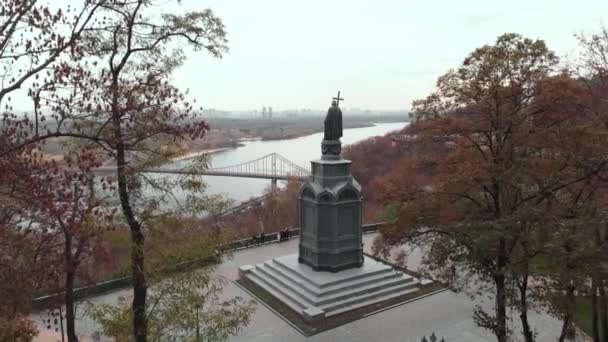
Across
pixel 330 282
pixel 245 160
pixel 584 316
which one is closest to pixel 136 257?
pixel 330 282

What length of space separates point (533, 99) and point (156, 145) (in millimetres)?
8271

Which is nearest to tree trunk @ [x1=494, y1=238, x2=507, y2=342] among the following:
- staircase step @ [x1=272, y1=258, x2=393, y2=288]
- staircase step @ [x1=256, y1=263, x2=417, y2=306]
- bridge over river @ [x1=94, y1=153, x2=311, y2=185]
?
staircase step @ [x1=256, y1=263, x2=417, y2=306]

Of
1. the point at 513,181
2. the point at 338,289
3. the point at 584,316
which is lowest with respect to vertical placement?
the point at 584,316

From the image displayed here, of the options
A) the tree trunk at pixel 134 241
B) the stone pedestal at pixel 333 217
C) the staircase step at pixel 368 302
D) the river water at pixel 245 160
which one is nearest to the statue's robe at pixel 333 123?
the stone pedestal at pixel 333 217

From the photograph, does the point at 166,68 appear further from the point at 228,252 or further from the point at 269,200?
the point at 269,200

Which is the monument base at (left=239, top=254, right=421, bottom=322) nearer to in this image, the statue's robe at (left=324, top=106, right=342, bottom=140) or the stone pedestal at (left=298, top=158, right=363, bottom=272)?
the stone pedestal at (left=298, top=158, right=363, bottom=272)

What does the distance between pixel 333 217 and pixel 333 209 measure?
318 mm

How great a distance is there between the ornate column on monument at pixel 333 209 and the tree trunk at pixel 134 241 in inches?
372

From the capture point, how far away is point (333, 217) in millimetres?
16109

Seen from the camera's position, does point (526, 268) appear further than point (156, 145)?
Yes

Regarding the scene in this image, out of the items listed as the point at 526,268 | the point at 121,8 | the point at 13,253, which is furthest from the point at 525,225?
the point at 13,253

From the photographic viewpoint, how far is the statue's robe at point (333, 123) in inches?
645

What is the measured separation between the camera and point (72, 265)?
7.97 metres

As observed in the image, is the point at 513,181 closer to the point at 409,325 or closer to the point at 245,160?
the point at 409,325
